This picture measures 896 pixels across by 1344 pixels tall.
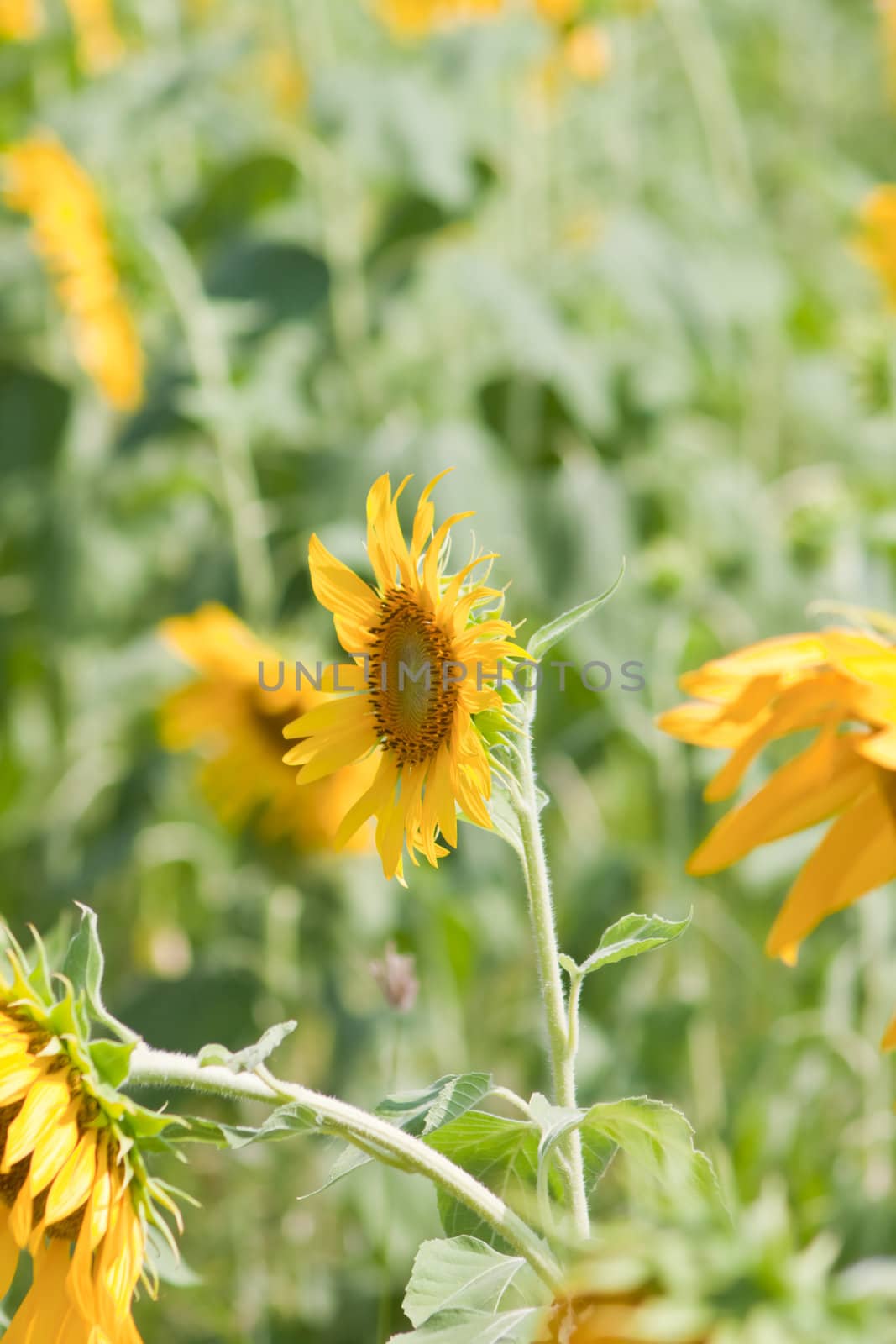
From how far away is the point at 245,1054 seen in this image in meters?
0.33

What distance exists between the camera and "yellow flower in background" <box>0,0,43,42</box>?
1.39m

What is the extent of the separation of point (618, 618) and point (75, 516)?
558 mm

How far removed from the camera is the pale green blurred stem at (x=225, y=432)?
1115 mm

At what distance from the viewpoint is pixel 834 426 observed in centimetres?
138

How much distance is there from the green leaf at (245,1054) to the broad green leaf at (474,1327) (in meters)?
0.07

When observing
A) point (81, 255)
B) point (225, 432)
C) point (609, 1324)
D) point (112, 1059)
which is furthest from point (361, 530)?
point (609, 1324)

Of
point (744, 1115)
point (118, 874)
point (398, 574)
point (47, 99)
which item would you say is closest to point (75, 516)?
point (118, 874)

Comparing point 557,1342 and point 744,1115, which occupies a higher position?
point 557,1342

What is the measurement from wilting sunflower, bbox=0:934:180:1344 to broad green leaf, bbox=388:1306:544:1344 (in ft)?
0.20

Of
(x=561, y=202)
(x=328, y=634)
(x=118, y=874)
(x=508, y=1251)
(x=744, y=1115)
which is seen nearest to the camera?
(x=508, y=1251)

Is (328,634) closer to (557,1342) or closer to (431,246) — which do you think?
(431,246)

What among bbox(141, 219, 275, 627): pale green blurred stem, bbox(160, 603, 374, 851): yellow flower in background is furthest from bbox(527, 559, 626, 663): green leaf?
bbox(141, 219, 275, 627): pale green blurred stem

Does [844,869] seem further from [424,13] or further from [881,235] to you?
[424,13]

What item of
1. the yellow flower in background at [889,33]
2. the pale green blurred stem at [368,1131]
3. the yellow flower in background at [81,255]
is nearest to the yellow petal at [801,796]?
the pale green blurred stem at [368,1131]
